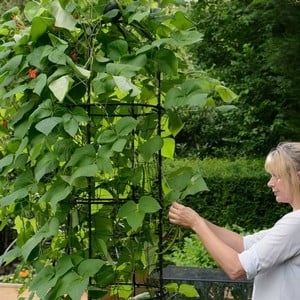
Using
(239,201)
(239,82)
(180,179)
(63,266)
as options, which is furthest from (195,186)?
(239,82)

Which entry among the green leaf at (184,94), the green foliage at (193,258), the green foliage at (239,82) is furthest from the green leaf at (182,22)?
the green foliage at (239,82)

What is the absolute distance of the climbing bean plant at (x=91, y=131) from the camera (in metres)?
1.84

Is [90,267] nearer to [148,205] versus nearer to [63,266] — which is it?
[63,266]

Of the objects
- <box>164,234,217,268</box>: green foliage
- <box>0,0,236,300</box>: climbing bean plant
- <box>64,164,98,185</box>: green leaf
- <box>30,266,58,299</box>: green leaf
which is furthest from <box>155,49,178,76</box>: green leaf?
<box>164,234,217,268</box>: green foliage

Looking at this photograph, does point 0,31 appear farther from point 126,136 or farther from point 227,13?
point 227,13

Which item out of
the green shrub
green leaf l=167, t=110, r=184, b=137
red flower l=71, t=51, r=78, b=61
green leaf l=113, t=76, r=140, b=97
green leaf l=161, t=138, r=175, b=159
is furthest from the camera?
the green shrub

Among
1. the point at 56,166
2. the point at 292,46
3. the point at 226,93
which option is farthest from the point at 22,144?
the point at 292,46

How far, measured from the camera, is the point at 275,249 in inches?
75.5

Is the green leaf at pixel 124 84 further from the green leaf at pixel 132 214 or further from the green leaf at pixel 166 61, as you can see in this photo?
the green leaf at pixel 132 214

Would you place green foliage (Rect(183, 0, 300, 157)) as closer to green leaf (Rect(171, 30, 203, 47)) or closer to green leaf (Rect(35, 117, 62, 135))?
green leaf (Rect(171, 30, 203, 47))

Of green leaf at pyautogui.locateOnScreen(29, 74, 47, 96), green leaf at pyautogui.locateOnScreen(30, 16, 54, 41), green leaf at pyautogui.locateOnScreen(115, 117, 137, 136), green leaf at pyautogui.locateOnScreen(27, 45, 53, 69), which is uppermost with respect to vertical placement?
green leaf at pyautogui.locateOnScreen(30, 16, 54, 41)

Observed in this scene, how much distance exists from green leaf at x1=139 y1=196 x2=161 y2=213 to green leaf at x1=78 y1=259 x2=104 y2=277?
17 cm

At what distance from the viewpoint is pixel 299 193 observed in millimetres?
1993

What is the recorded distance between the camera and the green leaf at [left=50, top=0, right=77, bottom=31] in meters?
1.85
